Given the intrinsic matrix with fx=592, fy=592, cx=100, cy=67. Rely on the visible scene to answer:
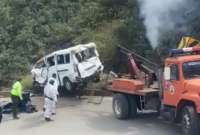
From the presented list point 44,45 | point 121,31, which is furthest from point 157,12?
point 44,45

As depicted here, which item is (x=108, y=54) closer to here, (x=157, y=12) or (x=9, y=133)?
(x=157, y=12)

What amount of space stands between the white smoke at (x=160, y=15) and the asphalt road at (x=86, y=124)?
3.35m

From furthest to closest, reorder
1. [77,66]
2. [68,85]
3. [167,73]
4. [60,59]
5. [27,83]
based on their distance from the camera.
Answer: [27,83], [60,59], [68,85], [77,66], [167,73]

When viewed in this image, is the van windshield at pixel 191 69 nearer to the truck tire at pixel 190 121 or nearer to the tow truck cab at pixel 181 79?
the tow truck cab at pixel 181 79

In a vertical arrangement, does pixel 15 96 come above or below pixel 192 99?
above

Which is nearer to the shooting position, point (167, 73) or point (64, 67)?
point (167, 73)

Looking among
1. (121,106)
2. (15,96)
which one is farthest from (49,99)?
(121,106)

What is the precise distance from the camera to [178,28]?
26.5 meters

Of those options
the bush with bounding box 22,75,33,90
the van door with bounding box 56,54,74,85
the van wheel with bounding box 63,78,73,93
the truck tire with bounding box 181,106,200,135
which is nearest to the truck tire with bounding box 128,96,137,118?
the truck tire with bounding box 181,106,200,135

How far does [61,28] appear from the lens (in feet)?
120

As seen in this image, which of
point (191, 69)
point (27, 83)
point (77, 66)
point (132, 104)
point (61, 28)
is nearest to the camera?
point (191, 69)

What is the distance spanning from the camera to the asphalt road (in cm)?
1780

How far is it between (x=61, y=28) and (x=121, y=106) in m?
17.7

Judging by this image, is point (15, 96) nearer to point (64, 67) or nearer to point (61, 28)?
point (64, 67)
